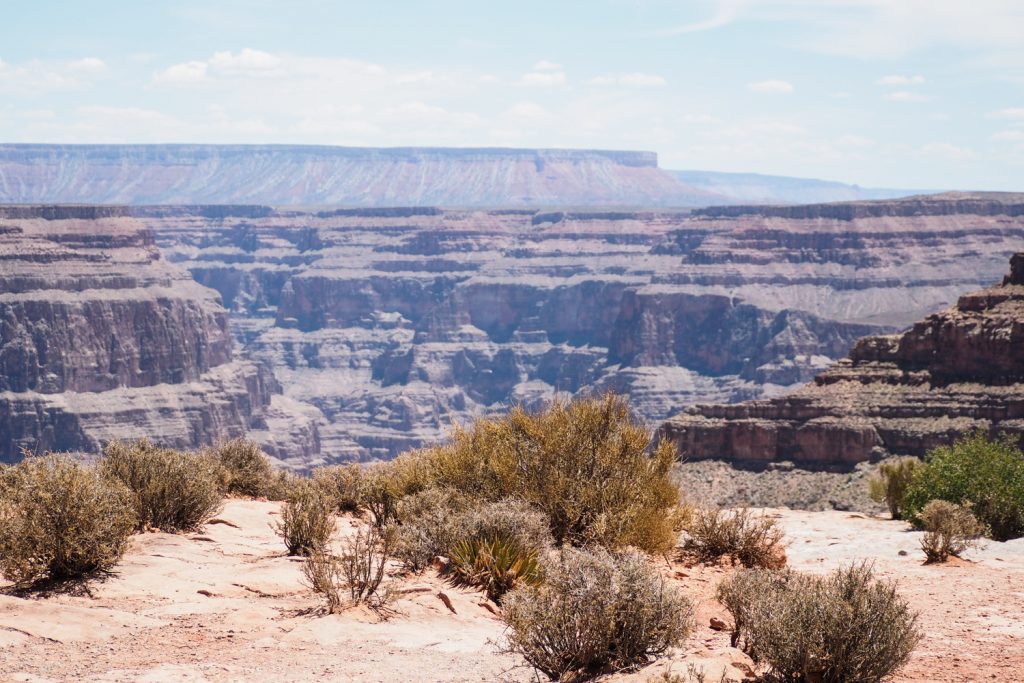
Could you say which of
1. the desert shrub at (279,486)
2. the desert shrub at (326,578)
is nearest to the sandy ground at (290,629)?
the desert shrub at (326,578)

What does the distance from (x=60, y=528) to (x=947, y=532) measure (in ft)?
46.3

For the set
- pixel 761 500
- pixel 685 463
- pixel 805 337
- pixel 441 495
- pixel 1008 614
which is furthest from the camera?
pixel 805 337

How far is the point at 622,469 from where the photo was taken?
20562 millimetres

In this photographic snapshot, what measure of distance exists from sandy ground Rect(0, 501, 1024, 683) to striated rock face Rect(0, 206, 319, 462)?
141987 mm

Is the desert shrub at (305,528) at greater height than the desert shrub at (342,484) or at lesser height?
greater

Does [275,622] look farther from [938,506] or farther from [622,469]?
[938,506]

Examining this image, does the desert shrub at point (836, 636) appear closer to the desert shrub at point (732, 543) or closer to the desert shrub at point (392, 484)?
the desert shrub at point (732, 543)

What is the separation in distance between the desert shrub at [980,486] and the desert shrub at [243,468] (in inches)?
533

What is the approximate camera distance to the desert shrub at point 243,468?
28172 millimetres

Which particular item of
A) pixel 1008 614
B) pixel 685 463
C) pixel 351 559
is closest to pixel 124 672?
pixel 351 559

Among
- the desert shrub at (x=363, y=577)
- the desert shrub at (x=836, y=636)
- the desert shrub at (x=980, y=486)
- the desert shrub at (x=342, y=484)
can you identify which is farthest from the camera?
the desert shrub at (x=980, y=486)

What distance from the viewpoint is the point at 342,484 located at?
26.5 m

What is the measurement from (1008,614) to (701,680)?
7114mm

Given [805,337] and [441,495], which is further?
[805,337]
